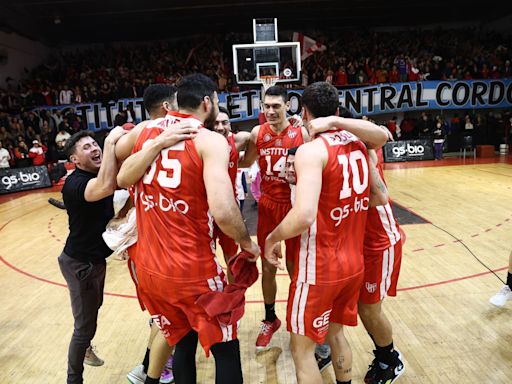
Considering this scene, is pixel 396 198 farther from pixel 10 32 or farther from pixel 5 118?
pixel 10 32

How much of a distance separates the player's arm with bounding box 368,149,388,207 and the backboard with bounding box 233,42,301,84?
7509mm

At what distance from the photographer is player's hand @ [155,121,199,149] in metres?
2.26

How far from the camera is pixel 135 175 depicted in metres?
2.38

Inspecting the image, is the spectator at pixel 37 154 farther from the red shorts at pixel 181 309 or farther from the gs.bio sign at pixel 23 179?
the red shorts at pixel 181 309

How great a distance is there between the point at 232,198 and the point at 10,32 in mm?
21147

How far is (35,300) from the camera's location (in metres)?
5.09

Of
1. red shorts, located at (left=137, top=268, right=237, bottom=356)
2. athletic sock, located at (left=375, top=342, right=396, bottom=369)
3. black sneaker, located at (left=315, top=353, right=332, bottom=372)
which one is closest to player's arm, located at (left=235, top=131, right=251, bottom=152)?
red shorts, located at (left=137, top=268, right=237, bottom=356)

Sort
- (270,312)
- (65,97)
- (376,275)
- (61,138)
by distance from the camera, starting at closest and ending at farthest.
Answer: (376,275), (270,312), (61,138), (65,97)

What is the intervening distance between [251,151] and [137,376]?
7.51 feet

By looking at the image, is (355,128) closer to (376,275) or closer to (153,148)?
(376,275)

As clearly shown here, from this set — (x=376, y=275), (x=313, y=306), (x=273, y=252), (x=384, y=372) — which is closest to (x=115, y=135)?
(x=273, y=252)

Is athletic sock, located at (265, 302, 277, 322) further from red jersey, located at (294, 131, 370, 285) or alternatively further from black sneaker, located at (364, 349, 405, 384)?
red jersey, located at (294, 131, 370, 285)

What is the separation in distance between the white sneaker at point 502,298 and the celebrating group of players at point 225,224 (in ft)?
7.84

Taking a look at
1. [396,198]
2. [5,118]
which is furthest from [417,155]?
[5,118]
